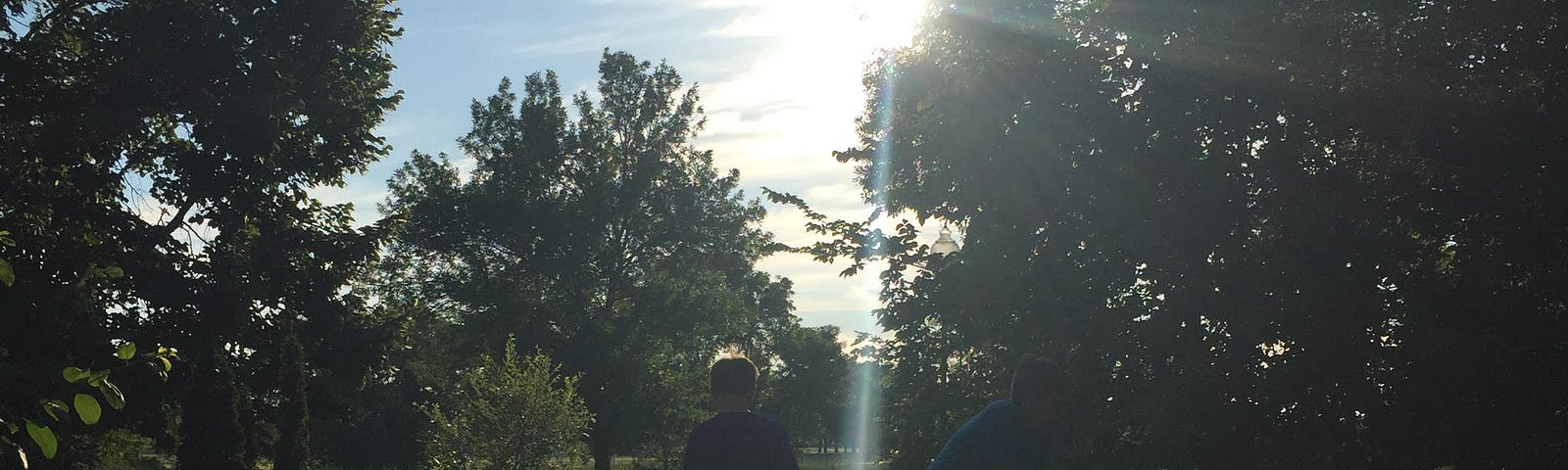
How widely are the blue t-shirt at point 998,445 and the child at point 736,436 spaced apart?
2.38ft

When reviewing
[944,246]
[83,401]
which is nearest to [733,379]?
[83,401]

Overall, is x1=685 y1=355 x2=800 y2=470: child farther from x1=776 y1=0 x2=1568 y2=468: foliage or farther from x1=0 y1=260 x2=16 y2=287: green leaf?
x1=776 y1=0 x2=1568 y2=468: foliage

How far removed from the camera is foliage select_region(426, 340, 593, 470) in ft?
71.1

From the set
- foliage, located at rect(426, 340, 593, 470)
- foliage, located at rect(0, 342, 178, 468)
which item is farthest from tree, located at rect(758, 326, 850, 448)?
foliage, located at rect(0, 342, 178, 468)

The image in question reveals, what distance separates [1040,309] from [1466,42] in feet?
12.2

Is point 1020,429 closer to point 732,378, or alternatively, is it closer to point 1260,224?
point 732,378

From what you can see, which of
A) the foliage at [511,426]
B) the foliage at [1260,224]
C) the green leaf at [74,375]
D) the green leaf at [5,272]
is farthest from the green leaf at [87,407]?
the foliage at [511,426]

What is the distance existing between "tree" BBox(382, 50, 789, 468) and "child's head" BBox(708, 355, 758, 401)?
34692 mm

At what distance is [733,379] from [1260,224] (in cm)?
616

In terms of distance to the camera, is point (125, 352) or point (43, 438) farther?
point (125, 352)

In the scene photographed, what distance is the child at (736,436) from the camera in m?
5.48

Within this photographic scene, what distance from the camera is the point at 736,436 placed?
217 inches

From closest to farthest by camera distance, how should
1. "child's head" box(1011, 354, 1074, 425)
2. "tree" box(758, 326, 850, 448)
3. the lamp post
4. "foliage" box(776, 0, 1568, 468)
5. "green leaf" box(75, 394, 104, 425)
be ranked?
"green leaf" box(75, 394, 104, 425), "child's head" box(1011, 354, 1074, 425), "foliage" box(776, 0, 1568, 468), the lamp post, "tree" box(758, 326, 850, 448)

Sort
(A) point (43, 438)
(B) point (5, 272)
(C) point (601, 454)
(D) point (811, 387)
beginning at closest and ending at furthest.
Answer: (A) point (43, 438), (B) point (5, 272), (C) point (601, 454), (D) point (811, 387)
